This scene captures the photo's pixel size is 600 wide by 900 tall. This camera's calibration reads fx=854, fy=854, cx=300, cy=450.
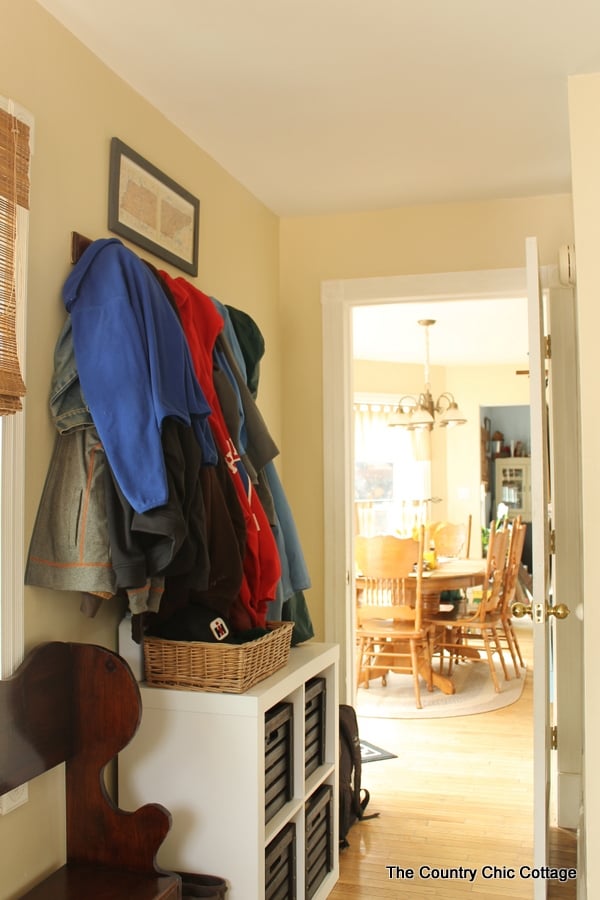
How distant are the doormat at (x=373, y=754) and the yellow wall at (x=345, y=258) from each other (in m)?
0.85

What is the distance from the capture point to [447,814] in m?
3.48

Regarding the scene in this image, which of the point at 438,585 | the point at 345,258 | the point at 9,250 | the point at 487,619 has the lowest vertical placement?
the point at 487,619

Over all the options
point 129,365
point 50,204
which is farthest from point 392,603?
point 50,204

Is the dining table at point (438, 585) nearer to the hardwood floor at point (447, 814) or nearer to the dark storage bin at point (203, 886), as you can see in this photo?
the hardwood floor at point (447, 814)

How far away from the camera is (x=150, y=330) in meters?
2.12

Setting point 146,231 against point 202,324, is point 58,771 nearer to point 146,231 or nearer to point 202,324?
point 202,324

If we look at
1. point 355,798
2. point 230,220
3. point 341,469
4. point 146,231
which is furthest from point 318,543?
point 146,231

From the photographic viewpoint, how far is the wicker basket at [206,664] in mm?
2205

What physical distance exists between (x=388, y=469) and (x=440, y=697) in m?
3.50

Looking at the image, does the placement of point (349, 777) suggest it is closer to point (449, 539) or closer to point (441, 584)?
point (441, 584)

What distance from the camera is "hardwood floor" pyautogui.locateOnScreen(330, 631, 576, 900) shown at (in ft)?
9.55

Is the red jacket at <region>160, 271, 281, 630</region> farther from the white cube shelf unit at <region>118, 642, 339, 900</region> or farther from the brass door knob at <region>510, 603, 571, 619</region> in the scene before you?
the brass door knob at <region>510, 603, 571, 619</region>

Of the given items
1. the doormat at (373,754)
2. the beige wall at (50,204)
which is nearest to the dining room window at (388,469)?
the doormat at (373,754)

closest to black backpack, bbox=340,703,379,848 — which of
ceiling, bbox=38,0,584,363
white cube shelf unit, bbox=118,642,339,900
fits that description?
white cube shelf unit, bbox=118,642,339,900
